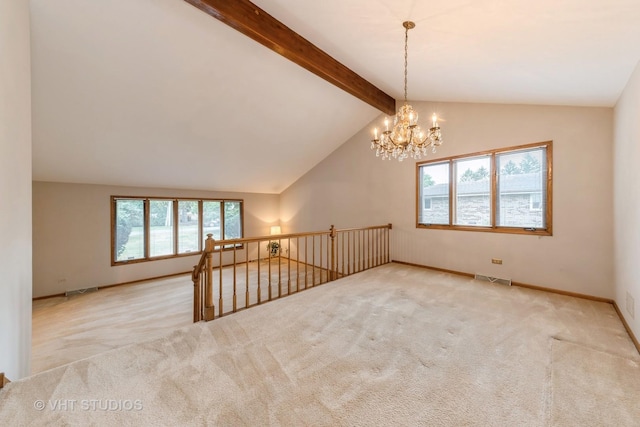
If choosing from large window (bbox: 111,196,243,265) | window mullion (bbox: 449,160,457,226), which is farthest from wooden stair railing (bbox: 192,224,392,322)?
window mullion (bbox: 449,160,457,226)

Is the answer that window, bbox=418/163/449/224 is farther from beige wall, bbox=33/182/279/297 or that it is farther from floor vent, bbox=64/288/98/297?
floor vent, bbox=64/288/98/297

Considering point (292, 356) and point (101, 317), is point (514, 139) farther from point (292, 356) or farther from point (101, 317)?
point (101, 317)

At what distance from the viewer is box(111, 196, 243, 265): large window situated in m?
5.51

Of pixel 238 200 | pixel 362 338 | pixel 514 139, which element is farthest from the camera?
pixel 238 200

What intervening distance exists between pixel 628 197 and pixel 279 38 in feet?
13.1

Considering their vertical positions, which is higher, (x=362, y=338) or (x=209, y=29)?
(x=209, y=29)

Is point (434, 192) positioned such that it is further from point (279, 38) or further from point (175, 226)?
point (175, 226)

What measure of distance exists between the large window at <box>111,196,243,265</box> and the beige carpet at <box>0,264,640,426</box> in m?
4.24

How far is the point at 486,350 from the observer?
216 cm

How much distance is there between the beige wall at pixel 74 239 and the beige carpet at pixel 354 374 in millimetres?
4184

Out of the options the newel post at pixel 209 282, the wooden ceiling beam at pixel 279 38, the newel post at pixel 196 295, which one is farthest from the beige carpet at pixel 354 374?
the wooden ceiling beam at pixel 279 38

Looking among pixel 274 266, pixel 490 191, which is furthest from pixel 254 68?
pixel 274 266

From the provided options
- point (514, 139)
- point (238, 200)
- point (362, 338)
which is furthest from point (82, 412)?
point (238, 200)

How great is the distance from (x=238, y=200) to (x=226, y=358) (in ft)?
18.3
